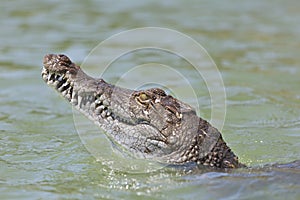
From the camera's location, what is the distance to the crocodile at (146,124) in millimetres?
7180

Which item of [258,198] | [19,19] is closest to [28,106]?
[258,198]

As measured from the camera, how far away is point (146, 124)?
23.7ft

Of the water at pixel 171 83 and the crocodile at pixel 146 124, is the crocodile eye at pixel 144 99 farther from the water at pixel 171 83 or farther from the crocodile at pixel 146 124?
the water at pixel 171 83

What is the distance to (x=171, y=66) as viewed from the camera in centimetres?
1330

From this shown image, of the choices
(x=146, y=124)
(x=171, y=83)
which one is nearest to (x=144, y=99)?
(x=146, y=124)

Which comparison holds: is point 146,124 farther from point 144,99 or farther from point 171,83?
point 171,83

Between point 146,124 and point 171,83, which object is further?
point 171,83

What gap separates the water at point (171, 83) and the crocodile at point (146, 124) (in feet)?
0.86

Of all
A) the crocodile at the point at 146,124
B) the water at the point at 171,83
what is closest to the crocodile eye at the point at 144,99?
the crocodile at the point at 146,124

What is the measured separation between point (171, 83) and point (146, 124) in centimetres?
476

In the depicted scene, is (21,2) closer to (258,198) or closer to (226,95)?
(226,95)

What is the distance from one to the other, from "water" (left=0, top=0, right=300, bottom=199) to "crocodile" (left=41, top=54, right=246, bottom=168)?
0.26 meters

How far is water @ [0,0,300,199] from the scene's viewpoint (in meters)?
6.79

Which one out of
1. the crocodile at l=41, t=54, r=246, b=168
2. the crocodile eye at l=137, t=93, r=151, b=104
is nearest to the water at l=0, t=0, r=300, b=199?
the crocodile at l=41, t=54, r=246, b=168
